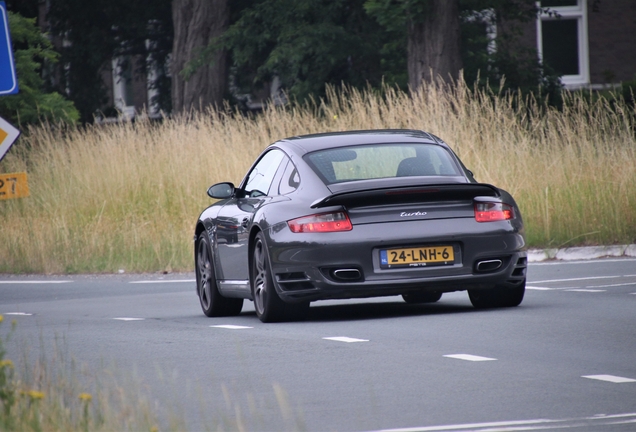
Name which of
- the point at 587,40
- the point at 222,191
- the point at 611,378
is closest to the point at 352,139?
the point at 222,191

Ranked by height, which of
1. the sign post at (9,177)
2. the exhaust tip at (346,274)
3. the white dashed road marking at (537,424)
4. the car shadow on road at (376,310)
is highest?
the sign post at (9,177)

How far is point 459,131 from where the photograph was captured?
21469 millimetres

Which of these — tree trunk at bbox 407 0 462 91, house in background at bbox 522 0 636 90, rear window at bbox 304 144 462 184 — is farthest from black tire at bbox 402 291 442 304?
house in background at bbox 522 0 636 90

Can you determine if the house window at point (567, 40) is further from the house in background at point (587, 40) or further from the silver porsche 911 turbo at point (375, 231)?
the silver porsche 911 turbo at point (375, 231)

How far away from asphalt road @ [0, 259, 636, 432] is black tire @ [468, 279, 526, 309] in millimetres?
91

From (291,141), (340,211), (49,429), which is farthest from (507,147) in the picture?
(49,429)

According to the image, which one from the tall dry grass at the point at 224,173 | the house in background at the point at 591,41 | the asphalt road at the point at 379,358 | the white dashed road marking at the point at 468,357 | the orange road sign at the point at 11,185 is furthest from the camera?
the house in background at the point at 591,41

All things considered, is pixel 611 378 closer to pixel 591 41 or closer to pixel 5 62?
pixel 5 62

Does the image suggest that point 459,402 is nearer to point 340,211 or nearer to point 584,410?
point 584,410

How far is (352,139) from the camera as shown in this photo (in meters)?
11.4

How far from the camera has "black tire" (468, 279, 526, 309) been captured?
11.1 metres

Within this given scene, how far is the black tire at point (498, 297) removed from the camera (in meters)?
11.1

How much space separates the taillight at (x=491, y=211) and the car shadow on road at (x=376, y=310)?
0.98 meters

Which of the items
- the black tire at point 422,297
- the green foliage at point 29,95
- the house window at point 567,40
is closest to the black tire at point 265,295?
the black tire at point 422,297
